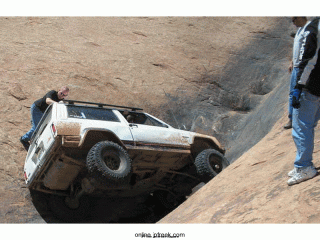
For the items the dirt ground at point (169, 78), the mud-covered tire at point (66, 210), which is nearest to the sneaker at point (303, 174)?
the dirt ground at point (169, 78)

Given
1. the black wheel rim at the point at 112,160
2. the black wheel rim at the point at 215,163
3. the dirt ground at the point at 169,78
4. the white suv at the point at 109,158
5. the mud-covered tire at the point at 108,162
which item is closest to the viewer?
the mud-covered tire at the point at 108,162

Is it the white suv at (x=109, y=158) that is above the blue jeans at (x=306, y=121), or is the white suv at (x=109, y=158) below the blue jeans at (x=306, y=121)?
below

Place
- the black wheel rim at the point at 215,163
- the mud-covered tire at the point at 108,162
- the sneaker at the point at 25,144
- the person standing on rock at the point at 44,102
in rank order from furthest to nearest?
the sneaker at the point at 25,144 → the person standing on rock at the point at 44,102 → the black wheel rim at the point at 215,163 → the mud-covered tire at the point at 108,162

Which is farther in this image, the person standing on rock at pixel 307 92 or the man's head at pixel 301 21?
the man's head at pixel 301 21

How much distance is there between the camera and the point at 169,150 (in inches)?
401

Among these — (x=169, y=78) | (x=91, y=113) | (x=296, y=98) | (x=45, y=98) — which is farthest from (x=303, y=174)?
(x=169, y=78)

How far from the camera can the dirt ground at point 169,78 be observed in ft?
34.1

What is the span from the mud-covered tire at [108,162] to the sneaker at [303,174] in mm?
3477

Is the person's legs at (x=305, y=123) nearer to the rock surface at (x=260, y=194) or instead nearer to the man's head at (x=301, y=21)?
the rock surface at (x=260, y=194)

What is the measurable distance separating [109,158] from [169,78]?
342 inches

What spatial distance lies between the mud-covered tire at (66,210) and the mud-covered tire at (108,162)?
7.49ft

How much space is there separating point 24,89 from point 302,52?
33.4 ft

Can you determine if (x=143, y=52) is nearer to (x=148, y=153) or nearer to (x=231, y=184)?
(x=148, y=153)

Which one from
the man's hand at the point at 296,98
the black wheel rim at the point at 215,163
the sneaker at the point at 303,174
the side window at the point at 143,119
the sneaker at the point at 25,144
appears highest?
the man's hand at the point at 296,98
